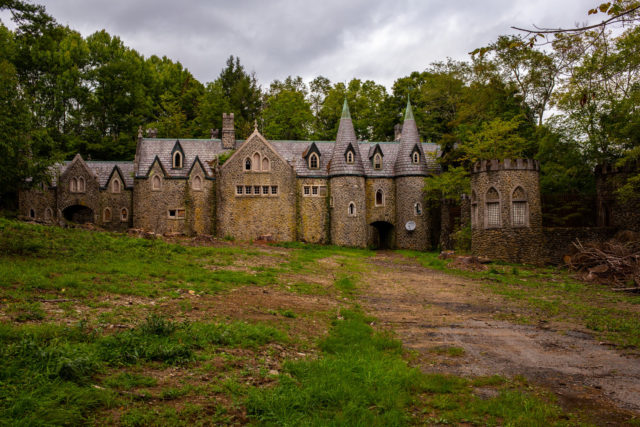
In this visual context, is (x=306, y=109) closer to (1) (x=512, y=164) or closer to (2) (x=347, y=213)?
(2) (x=347, y=213)

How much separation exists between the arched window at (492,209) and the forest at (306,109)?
6040 millimetres

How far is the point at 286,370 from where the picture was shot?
634 centimetres

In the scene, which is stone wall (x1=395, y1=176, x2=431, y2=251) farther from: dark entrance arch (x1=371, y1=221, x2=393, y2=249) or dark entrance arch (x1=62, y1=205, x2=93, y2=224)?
dark entrance arch (x1=62, y1=205, x2=93, y2=224)

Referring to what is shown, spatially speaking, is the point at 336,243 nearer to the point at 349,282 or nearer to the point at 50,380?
the point at 349,282

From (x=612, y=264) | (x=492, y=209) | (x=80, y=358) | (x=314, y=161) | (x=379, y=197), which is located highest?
(x=314, y=161)

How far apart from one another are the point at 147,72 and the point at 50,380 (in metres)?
68.0

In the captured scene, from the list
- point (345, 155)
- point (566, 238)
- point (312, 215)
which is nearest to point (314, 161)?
point (345, 155)

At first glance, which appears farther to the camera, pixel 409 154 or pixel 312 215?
pixel 409 154

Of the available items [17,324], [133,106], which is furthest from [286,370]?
[133,106]

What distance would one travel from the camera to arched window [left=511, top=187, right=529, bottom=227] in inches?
998

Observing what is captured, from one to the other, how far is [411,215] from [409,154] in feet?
18.2

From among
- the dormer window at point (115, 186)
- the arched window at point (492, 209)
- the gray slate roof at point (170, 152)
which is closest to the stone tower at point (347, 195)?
the gray slate roof at point (170, 152)

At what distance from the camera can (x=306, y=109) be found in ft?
192

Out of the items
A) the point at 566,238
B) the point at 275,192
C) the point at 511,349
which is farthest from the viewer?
the point at 275,192
